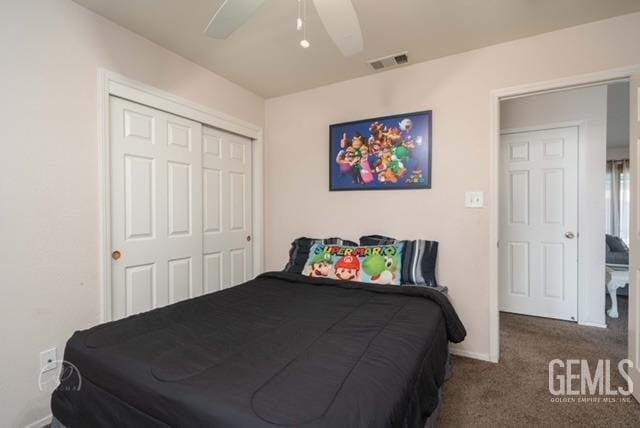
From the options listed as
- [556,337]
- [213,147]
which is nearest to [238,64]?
[213,147]

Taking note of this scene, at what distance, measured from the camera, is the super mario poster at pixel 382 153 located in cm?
249

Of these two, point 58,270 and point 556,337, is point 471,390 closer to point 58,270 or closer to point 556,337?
point 556,337

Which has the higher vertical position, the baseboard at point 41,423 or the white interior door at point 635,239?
the white interior door at point 635,239

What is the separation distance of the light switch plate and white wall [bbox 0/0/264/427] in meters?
2.57

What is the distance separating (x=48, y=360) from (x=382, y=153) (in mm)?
2648

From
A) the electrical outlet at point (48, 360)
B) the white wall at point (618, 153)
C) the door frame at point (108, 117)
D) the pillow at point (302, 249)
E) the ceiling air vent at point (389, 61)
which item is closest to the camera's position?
the electrical outlet at point (48, 360)

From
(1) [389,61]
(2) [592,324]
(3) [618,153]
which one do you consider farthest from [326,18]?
(3) [618,153]

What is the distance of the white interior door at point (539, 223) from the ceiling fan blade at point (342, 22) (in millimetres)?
2737

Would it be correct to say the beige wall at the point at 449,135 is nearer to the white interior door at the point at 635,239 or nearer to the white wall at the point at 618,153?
the white interior door at the point at 635,239

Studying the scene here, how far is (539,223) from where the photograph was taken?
326 centimetres

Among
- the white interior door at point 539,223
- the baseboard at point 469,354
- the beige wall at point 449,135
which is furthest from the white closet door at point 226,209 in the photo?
the white interior door at point 539,223

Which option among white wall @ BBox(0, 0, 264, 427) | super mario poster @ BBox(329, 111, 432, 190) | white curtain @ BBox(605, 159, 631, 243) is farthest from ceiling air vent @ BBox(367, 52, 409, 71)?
white curtain @ BBox(605, 159, 631, 243)

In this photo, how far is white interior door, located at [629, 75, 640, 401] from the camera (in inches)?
69.5

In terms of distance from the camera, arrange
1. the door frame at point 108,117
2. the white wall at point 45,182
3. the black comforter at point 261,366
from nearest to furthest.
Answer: the black comforter at point 261,366 < the white wall at point 45,182 < the door frame at point 108,117
